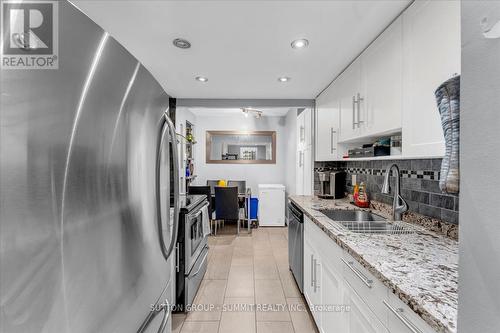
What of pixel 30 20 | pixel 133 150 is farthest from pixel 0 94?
pixel 133 150

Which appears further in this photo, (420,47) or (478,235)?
(420,47)

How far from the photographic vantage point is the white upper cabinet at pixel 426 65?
3.60 ft

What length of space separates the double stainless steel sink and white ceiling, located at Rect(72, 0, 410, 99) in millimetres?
1415

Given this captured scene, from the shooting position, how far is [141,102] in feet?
2.97

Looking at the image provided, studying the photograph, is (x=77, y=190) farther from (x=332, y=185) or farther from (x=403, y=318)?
(x=332, y=185)

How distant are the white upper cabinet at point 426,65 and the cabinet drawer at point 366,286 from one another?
0.70 m

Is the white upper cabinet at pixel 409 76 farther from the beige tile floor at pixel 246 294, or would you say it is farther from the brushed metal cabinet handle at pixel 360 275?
the beige tile floor at pixel 246 294

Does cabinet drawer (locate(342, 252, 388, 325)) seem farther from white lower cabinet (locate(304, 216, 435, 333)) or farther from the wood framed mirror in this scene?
the wood framed mirror

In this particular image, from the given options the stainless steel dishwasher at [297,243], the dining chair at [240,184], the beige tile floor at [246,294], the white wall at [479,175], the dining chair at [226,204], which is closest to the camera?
the white wall at [479,175]

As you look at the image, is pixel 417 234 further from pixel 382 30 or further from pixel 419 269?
pixel 382 30

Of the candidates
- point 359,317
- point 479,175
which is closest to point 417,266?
point 359,317

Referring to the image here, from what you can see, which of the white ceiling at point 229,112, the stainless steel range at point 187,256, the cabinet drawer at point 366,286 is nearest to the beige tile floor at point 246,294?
the stainless steel range at point 187,256

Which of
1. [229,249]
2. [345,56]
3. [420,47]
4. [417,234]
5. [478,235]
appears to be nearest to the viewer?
[478,235]

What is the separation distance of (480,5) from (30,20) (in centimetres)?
82
